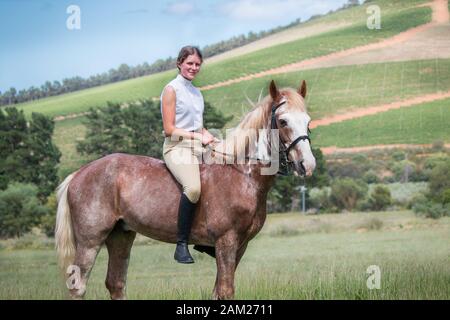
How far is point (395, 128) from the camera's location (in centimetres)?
4609

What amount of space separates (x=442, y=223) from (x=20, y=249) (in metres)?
18.7

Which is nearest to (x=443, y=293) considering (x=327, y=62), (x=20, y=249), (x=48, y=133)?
(x=20, y=249)

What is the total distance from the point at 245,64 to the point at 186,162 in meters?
48.8

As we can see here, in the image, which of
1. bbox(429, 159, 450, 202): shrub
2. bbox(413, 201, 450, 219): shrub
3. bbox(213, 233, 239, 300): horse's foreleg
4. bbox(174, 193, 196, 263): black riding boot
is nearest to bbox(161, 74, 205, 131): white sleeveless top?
bbox(174, 193, 196, 263): black riding boot

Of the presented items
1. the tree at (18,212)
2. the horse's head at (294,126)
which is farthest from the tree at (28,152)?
the horse's head at (294,126)

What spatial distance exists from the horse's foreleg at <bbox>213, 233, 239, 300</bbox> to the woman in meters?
0.33

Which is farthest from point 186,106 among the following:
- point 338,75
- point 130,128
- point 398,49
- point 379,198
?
point 398,49

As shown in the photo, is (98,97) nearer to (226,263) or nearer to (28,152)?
(28,152)

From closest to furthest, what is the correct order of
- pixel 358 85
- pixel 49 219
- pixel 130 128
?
pixel 49 219, pixel 130 128, pixel 358 85

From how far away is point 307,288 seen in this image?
25.8 ft

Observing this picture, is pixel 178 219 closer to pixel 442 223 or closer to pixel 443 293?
pixel 443 293

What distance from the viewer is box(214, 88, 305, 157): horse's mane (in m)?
6.74
